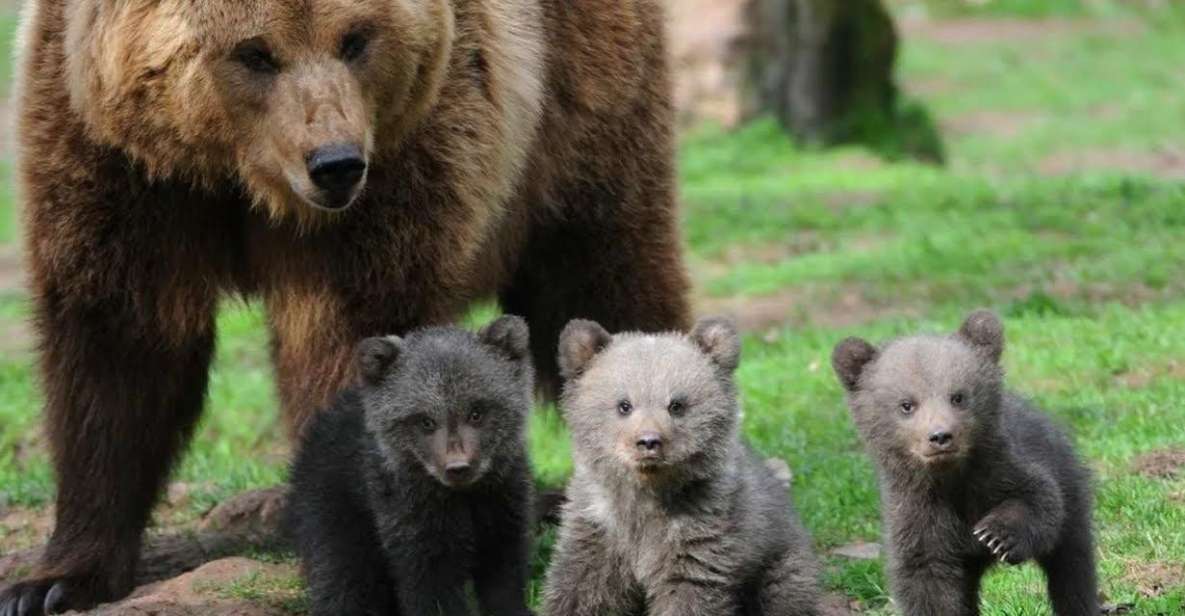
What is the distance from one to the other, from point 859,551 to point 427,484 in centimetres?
178

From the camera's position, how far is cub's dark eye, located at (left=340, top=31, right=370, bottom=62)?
5.91 metres

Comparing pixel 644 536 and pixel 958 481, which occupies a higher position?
pixel 958 481

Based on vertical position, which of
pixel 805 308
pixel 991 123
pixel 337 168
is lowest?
pixel 991 123

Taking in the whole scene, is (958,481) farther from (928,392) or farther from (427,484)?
(427,484)

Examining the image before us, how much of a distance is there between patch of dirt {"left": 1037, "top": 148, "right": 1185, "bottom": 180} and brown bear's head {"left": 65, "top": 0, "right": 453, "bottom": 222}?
1240 cm

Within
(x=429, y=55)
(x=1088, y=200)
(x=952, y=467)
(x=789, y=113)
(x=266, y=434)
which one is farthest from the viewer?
(x=789, y=113)

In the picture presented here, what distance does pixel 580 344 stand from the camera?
559cm

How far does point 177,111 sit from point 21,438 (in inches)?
189

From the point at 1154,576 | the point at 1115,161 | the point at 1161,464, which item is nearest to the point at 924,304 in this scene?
the point at 1161,464

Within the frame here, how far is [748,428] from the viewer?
8.85m

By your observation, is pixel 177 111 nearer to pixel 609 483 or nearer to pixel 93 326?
pixel 93 326

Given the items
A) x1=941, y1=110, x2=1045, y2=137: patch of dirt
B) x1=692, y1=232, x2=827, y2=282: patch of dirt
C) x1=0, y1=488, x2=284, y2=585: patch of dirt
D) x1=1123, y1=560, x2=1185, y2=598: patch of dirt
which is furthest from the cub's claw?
x1=941, y1=110, x2=1045, y2=137: patch of dirt

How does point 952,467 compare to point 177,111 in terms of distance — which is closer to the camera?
point 952,467

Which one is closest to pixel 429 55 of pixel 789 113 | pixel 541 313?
pixel 541 313
